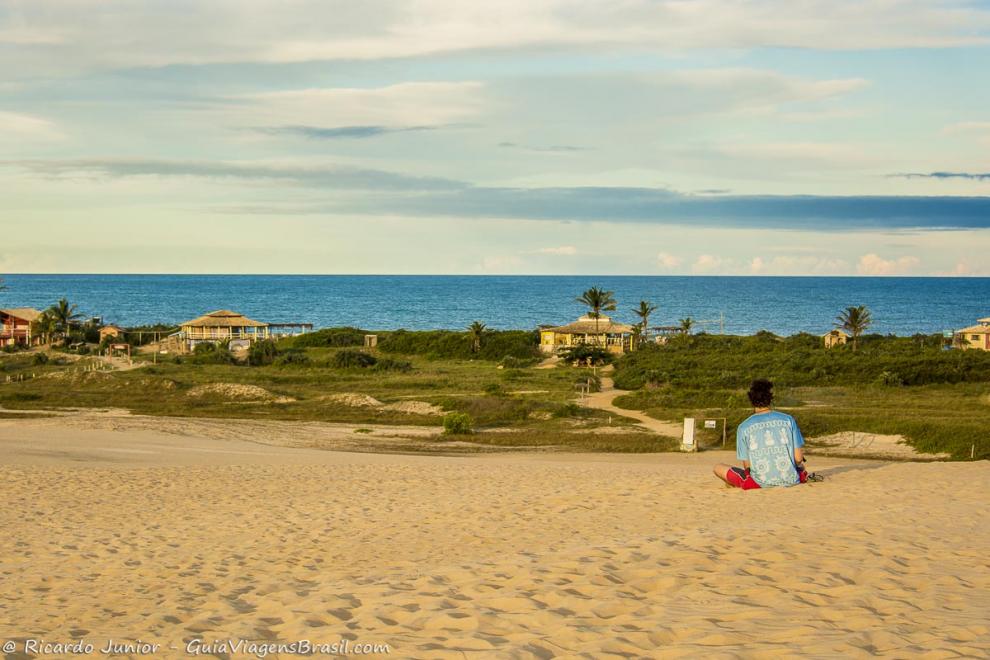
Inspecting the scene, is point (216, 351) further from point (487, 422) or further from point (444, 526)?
point (444, 526)

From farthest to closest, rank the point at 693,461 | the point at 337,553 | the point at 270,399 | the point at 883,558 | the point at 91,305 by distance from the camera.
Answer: the point at 91,305
the point at 270,399
the point at 693,461
the point at 337,553
the point at 883,558

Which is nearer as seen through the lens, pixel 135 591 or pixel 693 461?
pixel 135 591

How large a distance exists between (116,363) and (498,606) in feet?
148

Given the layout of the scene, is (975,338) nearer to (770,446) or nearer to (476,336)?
(476,336)

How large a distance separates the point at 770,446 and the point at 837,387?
106ft

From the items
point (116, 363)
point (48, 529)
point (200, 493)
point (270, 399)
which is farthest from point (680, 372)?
point (48, 529)

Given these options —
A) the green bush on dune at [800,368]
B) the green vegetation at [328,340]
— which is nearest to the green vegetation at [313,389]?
the green bush on dune at [800,368]

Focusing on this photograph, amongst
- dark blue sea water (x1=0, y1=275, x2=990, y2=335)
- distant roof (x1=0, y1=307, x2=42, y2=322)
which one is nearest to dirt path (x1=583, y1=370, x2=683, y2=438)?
distant roof (x1=0, y1=307, x2=42, y2=322)

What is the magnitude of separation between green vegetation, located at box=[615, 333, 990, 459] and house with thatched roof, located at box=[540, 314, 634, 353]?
223 centimetres

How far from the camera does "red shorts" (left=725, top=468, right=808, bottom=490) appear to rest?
38.3ft

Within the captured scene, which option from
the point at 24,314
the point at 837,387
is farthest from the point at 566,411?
the point at 24,314

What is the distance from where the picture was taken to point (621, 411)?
3519 centimetres

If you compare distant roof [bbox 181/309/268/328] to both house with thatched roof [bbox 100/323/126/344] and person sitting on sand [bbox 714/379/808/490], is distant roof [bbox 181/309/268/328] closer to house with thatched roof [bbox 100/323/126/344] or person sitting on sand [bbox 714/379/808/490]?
house with thatched roof [bbox 100/323/126/344]

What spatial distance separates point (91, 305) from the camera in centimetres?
15838
